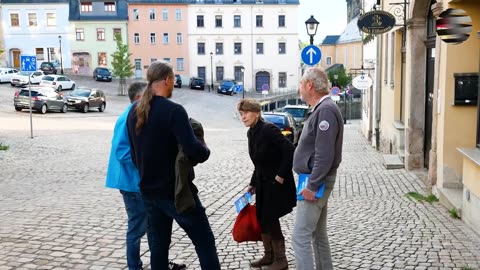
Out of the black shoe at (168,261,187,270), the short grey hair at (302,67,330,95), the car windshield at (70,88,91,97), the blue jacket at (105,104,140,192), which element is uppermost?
the short grey hair at (302,67,330,95)

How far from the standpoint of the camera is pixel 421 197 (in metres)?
8.82

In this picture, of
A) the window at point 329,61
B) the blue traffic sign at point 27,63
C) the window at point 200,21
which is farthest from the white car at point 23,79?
the window at point 329,61

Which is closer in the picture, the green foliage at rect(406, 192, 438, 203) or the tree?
the green foliage at rect(406, 192, 438, 203)

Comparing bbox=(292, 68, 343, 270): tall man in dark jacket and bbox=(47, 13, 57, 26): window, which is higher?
bbox=(47, 13, 57, 26): window

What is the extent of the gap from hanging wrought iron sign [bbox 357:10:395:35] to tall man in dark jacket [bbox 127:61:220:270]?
9.54 metres

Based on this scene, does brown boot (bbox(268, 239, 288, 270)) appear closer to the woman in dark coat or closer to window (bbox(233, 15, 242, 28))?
the woman in dark coat

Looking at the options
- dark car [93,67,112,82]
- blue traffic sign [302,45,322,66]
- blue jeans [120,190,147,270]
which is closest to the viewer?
blue jeans [120,190,147,270]

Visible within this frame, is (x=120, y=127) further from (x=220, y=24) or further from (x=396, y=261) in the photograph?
(x=220, y=24)

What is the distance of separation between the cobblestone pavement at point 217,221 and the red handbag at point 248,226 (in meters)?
0.33

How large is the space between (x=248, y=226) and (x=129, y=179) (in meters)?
1.25

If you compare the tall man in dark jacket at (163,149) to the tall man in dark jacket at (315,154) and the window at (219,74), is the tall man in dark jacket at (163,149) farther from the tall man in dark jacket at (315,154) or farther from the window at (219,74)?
the window at (219,74)

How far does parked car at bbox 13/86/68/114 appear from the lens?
32875 millimetres

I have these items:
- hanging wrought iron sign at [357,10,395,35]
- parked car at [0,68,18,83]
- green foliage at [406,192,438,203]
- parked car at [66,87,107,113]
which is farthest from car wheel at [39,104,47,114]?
green foliage at [406,192,438,203]

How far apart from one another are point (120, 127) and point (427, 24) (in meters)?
8.44
